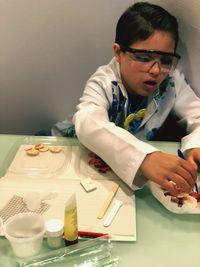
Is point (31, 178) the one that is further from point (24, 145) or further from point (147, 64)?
point (147, 64)

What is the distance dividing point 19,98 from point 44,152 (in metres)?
0.51

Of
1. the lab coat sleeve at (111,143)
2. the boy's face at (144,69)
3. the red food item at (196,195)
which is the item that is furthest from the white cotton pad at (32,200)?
the boy's face at (144,69)

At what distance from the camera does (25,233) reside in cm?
60

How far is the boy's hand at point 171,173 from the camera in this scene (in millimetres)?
684

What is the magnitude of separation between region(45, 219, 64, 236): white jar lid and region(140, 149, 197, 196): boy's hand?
0.71 feet

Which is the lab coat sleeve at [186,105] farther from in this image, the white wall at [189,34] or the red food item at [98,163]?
the red food item at [98,163]

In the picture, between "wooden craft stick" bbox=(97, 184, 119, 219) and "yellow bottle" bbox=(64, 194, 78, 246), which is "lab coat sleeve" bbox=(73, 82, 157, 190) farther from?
"yellow bottle" bbox=(64, 194, 78, 246)

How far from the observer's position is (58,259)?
0.59 meters

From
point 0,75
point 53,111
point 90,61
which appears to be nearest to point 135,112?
point 90,61

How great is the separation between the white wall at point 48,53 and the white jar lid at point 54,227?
0.74 meters

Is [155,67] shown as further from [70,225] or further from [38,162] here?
[70,225]

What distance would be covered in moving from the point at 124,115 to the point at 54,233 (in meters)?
0.50

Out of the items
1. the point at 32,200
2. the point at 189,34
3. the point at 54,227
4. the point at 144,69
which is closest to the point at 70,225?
the point at 54,227

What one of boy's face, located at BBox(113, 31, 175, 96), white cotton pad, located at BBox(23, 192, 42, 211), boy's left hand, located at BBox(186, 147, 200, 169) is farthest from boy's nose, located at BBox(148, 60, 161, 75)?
white cotton pad, located at BBox(23, 192, 42, 211)
